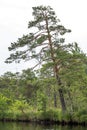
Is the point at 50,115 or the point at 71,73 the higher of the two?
the point at 71,73

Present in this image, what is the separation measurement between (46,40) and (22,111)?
36.8 feet

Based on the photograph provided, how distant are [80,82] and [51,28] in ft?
25.9

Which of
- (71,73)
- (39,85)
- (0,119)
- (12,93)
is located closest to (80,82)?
(71,73)

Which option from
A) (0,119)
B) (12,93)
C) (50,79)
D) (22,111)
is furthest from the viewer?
(12,93)

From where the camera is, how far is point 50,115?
5128cm

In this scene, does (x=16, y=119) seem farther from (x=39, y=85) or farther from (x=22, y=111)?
(x=39, y=85)

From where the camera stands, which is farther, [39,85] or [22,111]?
[22,111]

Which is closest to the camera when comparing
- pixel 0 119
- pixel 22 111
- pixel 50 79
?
pixel 50 79

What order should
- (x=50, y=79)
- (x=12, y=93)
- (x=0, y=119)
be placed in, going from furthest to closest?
1. (x=12, y=93)
2. (x=0, y=119)
3. (x=50, y=79)

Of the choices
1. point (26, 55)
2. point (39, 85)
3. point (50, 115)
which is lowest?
point (50, 115)

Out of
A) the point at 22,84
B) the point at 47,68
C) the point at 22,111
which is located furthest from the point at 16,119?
the point at 47,68

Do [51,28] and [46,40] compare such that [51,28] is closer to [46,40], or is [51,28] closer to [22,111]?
[46,40]

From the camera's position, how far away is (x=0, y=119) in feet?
203

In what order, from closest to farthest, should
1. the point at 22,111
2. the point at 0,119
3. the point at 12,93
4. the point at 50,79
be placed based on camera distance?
the point at 50,79 < the point at 22,111 < the point at 0,119 < the point at 12,93
